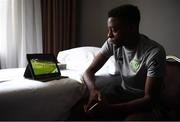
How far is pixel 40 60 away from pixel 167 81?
0.78 m

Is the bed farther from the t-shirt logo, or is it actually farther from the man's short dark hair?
the man's short dark hair

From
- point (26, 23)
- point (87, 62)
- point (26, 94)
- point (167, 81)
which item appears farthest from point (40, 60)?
point (26, 23)

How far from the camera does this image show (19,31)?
107 inches

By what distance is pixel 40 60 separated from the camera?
166 cm

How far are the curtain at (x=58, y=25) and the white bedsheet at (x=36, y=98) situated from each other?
137 cm

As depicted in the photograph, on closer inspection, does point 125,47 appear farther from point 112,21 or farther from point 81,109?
point 81,109

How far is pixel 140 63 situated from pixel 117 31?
0.22 metres

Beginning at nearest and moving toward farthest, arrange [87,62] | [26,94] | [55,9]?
[26,94] → [87,62] → [55,9]

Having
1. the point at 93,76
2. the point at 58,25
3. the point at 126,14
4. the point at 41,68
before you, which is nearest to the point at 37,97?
the point at 41,68

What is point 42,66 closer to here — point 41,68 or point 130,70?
point 41,68

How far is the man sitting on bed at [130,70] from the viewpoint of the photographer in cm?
137

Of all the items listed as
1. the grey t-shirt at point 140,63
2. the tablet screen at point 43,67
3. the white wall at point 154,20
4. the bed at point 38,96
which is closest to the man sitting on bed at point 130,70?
the grey t-shirt at point 140,63

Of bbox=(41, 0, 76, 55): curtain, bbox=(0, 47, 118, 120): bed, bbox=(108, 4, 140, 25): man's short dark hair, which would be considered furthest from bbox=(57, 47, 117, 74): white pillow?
bbox=(41, 0, 76, 55): curtain

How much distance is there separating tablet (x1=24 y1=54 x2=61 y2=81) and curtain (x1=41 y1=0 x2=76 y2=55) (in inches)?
49.0
